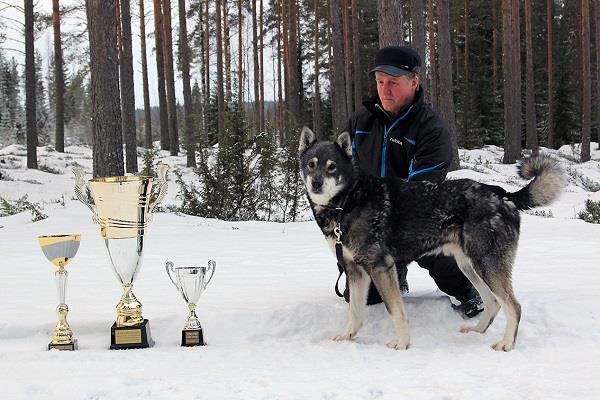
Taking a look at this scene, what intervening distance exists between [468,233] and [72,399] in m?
2.57

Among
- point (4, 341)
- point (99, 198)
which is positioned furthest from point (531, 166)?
point (4, 341)

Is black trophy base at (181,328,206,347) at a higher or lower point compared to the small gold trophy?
lower

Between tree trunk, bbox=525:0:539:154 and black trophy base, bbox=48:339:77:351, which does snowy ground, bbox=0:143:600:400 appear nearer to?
black trophy base, bbox=48:339:77:351

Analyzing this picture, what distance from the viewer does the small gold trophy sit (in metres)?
3.32

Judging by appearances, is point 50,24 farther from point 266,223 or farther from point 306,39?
point 266,223

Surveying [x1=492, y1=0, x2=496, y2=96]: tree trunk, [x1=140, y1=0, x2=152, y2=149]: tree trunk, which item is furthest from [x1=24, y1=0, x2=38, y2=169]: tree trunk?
[x1=492, y1=0, x2=496, y2=96]: tree trunk

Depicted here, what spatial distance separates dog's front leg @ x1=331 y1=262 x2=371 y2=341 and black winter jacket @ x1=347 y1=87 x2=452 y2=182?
83 cm

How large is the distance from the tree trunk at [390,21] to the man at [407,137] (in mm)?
5322

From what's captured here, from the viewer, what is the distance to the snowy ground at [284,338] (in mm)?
2705

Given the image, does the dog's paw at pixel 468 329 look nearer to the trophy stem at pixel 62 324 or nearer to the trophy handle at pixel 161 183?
the trophy handle at pixel 161 183

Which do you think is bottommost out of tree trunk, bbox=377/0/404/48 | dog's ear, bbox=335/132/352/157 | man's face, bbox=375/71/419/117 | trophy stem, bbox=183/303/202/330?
trophy stem, bbox=183/303/202/330

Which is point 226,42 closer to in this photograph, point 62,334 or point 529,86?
point 529,86

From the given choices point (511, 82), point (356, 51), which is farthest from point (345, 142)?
point (356, 51)

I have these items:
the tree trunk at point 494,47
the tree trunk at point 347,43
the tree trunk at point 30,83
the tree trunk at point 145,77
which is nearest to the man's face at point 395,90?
the tree trunk at point 30,83
